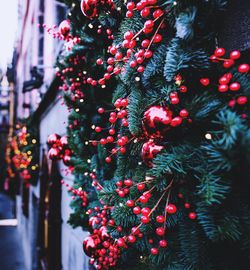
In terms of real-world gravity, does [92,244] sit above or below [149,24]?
below

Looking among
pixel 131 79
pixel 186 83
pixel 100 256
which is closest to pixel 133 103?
pixel 131 79

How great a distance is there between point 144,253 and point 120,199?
12.2 inches

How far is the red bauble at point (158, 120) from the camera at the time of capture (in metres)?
1.00

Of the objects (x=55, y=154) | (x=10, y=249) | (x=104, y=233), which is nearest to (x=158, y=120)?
(x=104, y=233)

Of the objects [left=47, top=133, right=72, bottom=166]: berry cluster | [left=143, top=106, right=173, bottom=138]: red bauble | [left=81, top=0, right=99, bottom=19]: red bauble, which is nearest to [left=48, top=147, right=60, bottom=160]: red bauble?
[left=47, top=133, right=72, bottom=166]: berry cluster

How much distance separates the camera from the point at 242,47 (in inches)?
47.4

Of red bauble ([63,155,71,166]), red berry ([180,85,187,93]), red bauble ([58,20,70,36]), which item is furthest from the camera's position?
red bauble ([63,155,71,166])

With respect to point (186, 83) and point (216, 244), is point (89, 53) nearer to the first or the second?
point (186, 83)

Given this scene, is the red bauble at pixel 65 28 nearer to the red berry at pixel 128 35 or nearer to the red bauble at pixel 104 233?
the red berry at pixel 128 35

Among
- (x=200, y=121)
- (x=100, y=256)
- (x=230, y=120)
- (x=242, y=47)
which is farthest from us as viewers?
(x=100, y=256)

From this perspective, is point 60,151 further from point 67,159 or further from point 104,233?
point 104,233

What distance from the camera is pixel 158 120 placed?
1006 mm

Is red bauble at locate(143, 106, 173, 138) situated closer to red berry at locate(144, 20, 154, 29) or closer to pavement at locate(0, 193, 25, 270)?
red berry at locate(144, 20, 154, 29)

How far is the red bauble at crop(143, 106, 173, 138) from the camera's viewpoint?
3.29ft
